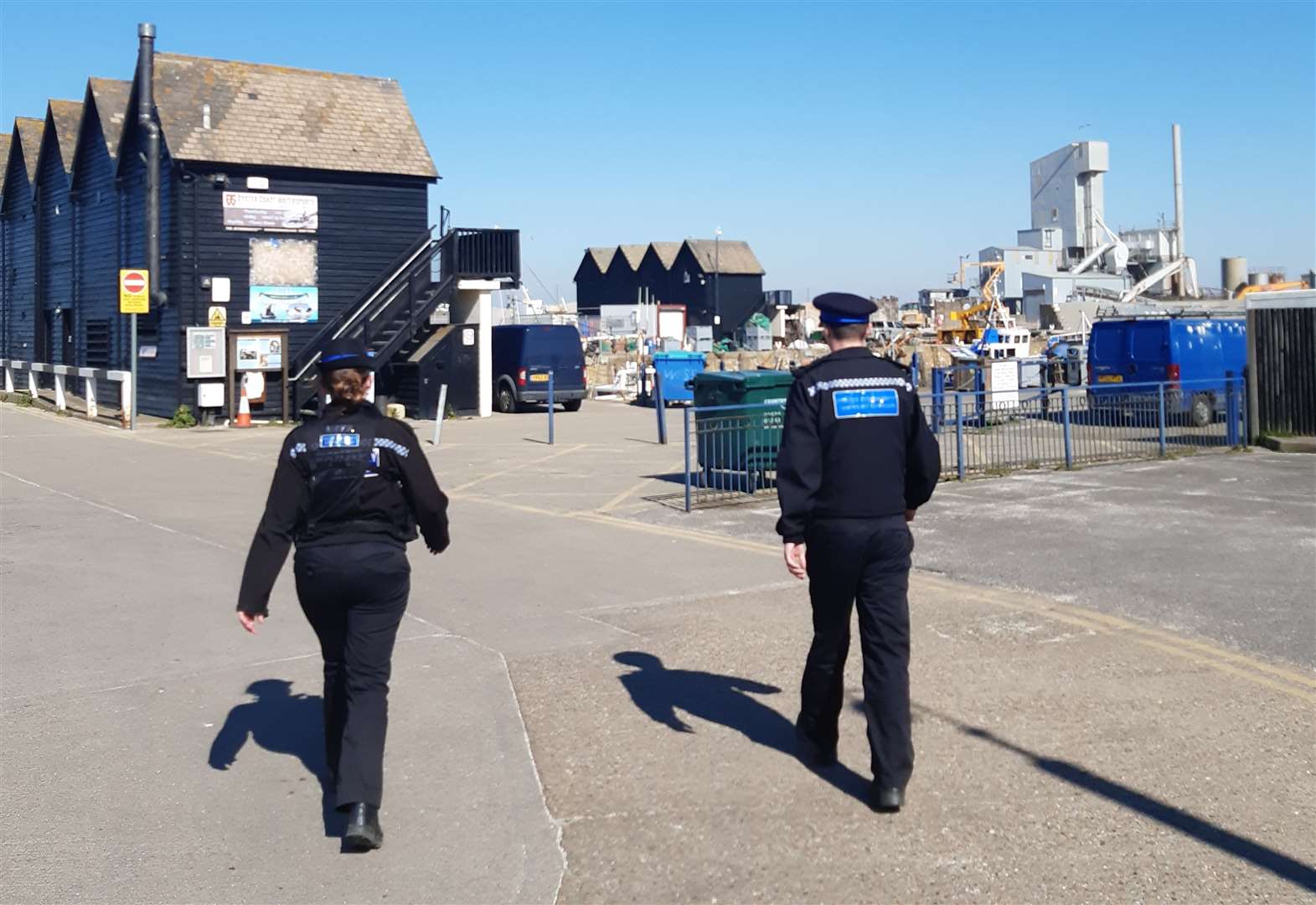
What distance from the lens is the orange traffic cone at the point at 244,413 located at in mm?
25641

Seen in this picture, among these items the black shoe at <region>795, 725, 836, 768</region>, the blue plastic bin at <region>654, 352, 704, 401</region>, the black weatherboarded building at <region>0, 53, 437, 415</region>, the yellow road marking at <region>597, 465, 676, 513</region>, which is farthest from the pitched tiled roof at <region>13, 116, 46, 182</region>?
the black shoe at <region>795, 725, 836, 768</region>

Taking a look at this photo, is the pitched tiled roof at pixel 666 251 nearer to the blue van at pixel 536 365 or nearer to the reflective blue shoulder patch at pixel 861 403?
the blue van at pixel 536 365

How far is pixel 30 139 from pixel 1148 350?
28499 millimetres

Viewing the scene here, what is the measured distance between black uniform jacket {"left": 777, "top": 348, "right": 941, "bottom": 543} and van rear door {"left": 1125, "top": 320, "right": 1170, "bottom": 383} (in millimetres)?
21302

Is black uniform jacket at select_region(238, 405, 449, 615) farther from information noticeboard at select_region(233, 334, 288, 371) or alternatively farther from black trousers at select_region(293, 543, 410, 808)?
information noticeboard at select_region(233, 334, 288, 371)

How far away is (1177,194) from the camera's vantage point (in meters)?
78.4

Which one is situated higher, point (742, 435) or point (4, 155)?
point (4, 155)

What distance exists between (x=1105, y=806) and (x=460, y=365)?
23675 millimetres

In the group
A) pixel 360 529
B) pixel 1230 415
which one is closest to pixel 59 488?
pixel 360 529

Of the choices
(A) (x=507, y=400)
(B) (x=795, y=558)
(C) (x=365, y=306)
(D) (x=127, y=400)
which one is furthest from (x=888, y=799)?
(A) (x=507, y=400)

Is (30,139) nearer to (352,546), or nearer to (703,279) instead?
(352,546)

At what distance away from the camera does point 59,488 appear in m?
15.3

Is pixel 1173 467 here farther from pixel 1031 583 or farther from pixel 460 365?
pixel 460 365

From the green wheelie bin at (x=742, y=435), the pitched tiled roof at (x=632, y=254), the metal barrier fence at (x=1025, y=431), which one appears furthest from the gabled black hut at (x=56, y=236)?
the pitched tiled roof at (x=632, y=254)
